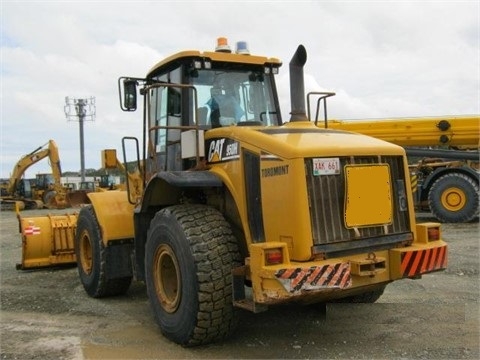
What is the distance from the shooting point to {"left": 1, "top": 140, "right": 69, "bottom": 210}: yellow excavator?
90.6 feet

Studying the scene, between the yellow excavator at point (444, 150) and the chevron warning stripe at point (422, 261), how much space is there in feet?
27.8

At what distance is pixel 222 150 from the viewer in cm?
503

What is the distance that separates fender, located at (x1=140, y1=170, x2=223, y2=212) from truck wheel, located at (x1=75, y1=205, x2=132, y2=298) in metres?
1.25

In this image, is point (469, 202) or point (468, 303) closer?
point (468, 303)

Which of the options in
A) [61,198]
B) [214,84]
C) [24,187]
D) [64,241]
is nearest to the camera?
[214,84]

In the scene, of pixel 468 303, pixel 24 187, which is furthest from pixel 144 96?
pixel 24 187

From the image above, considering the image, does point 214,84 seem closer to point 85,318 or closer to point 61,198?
point 85,318

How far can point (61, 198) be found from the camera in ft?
92.5

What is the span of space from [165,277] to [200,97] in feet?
5.98

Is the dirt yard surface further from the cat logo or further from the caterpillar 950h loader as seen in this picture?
the cat logo

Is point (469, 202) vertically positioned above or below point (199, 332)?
above

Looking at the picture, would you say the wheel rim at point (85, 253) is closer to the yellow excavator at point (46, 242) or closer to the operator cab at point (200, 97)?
the yellow excavator at point (46, 242)

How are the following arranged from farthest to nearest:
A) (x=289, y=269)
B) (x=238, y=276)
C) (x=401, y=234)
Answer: (x=401, y=234)
(x=238, y=276)
(x=289, y=269)

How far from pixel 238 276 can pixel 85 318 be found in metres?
2.34
